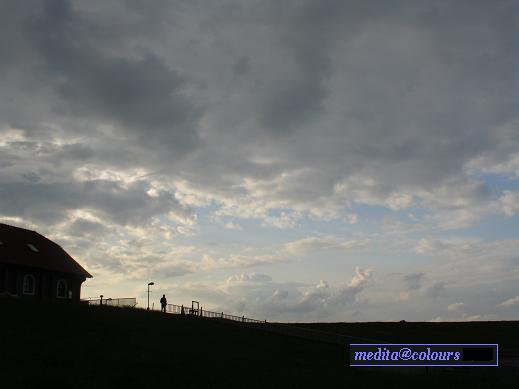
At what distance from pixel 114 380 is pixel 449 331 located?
44727 millimetres

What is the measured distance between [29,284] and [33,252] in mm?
3482

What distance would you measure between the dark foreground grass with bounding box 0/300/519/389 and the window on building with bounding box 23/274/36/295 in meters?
10.6

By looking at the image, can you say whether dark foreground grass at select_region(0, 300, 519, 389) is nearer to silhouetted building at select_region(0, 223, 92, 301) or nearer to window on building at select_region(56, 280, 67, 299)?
silhouetted building at select_region(0, 223, 92, 301)

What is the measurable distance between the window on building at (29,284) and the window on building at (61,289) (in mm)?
3226

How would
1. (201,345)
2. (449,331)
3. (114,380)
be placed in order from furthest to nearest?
(449,331)
(201,345)
(114,380)

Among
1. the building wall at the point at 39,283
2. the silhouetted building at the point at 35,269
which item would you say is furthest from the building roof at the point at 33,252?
the building wall at the point at 39,283

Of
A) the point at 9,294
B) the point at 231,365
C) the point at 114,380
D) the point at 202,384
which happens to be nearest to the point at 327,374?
the point at 231,365

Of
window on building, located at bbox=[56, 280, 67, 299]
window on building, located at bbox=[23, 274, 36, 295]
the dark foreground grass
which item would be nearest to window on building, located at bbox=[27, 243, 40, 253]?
window on building, located at bbox=[23, 274, 36, 295]

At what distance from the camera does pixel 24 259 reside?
5516 cm

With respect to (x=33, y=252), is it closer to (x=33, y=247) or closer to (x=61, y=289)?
(x=33, y=247)

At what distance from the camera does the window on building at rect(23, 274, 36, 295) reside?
5503 centimetres

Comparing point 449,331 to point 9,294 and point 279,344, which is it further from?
point 9,294

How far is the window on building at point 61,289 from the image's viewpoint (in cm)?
5891

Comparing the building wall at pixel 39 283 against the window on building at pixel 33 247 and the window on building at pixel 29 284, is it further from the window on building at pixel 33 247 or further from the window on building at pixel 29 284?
the window on building at pixel 33 247
